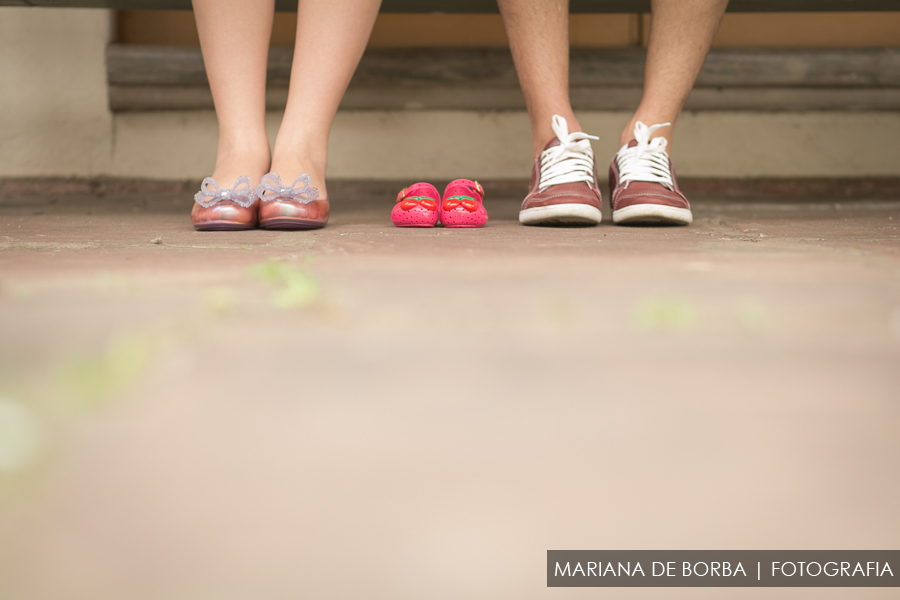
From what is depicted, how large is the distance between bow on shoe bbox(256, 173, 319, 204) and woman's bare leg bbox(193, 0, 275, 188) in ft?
0.32

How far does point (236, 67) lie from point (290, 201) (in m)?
0.30

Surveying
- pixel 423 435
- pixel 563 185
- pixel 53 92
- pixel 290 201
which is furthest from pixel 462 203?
pixel 53 92

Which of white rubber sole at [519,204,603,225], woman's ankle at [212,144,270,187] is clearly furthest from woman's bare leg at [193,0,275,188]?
white rubber sole at [519,204,603,225]

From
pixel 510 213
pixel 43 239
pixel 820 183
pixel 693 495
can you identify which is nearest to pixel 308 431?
pixel 693 495

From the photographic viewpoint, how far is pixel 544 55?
1119 mm

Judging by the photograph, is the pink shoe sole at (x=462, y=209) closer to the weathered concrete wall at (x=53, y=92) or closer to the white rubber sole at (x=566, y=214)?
the white rubber sole at (x=566, y=214)

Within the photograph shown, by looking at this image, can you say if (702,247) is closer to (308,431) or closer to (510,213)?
(308,431)

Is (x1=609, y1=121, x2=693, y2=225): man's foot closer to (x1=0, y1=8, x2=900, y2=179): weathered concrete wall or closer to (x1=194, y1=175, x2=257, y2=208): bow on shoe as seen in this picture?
(x1=194, y1=175, x2=257, y2=208): bow on shoe

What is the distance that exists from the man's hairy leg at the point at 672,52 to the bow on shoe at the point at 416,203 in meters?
0.40

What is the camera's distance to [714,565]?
0.31 meters

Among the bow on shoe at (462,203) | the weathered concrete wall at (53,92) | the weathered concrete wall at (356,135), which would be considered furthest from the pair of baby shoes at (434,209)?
the weathered concrete wall at (53,92)

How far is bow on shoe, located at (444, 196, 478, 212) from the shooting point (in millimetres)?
1008

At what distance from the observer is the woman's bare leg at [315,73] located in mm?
1012

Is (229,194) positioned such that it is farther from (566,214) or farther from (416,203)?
(566,214)
